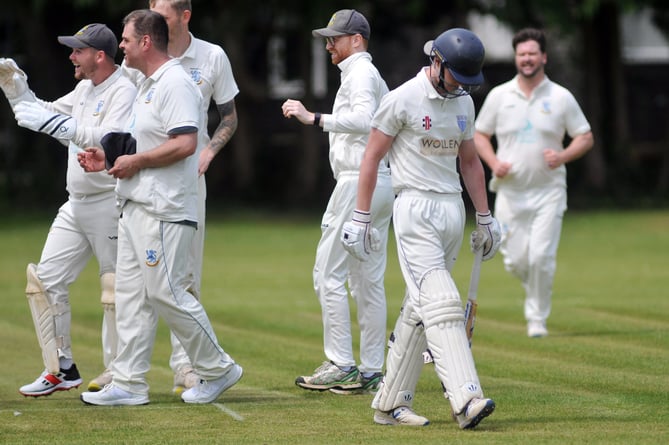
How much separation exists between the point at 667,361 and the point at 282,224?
18.0m

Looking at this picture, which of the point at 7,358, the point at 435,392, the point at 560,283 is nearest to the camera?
the point at 435,392

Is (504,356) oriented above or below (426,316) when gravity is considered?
below

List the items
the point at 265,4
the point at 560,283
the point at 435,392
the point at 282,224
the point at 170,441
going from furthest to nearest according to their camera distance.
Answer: the point at 265,4, the point at 282,224, the point at 560,283, the point at 435,392, the point at 170,441

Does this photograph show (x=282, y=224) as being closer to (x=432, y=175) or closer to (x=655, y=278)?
(x=655, y=278)

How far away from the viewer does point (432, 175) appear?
773 centimetres

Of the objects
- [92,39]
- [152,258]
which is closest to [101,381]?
[152,258]

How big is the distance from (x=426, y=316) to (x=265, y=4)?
78.4 ft

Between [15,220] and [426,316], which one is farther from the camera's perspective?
[15,220]

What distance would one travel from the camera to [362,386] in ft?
30.3

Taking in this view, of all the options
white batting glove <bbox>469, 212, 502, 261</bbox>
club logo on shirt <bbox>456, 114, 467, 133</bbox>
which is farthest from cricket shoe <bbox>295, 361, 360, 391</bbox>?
club logo on shirt <bbox>456, 114, 467, 133</bbox>

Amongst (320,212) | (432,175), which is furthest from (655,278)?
(320,212)

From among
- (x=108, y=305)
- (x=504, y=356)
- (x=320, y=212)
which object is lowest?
(x=320, y=212)

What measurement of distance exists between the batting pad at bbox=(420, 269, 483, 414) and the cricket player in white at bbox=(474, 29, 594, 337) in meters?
5.08

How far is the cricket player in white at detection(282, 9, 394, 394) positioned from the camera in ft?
30.0
